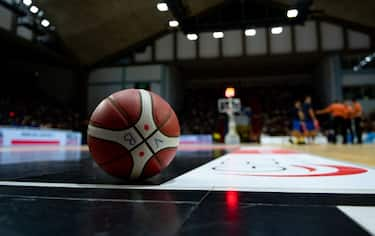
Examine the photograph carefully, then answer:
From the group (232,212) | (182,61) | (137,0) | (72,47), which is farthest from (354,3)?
(232,212)

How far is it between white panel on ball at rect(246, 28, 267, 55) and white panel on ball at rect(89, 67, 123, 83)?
680 cm

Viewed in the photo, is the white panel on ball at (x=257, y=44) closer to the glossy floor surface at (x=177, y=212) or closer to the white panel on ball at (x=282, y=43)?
the white panel on ball at (x=282, y=43)

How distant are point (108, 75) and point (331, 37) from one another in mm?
11367

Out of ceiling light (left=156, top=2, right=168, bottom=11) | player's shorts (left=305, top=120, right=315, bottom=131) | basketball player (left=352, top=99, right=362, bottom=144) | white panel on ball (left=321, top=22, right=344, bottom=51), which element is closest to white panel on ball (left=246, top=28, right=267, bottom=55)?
white panel on ball (left=321, top=22, right=344, bottom=51)

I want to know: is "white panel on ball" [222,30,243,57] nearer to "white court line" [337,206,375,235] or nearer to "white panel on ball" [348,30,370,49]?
"white panel on ball" [348,30,370,49]

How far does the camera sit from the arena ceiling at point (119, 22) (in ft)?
13.9

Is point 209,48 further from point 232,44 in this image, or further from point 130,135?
point 130,135

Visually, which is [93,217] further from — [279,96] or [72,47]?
[279,96]

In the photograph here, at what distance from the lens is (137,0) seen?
3736 millimetres

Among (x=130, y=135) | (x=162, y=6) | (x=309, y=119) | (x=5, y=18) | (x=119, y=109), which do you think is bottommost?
(x=130, y=135)

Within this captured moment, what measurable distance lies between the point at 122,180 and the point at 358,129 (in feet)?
28.5

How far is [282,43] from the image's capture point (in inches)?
555

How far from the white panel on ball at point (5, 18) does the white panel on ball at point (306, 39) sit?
12.2 m

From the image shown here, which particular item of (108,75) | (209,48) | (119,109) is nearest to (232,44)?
(209,48)
